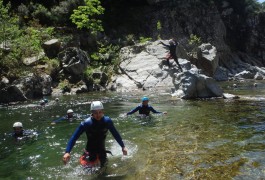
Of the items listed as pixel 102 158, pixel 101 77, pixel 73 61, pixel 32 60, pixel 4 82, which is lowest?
pixel 102 158

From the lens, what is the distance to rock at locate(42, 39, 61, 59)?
98.3 ft

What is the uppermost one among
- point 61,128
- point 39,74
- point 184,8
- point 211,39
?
point 184,8

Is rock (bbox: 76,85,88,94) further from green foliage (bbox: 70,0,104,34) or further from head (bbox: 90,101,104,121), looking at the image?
head (bbox: 90,101,104,121)

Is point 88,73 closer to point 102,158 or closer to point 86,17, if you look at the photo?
point 86,17

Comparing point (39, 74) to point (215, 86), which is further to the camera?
point (39, 74)

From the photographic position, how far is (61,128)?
13.0m

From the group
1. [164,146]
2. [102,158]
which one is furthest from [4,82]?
[102,158]

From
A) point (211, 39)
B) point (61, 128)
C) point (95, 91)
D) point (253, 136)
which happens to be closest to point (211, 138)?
point (253, 136)

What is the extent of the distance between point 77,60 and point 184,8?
31.5 m

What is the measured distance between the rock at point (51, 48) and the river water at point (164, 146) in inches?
569

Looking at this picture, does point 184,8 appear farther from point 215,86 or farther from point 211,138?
point 211,138

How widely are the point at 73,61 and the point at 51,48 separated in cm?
300

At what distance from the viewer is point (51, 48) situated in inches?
1183

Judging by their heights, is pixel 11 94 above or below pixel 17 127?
above
